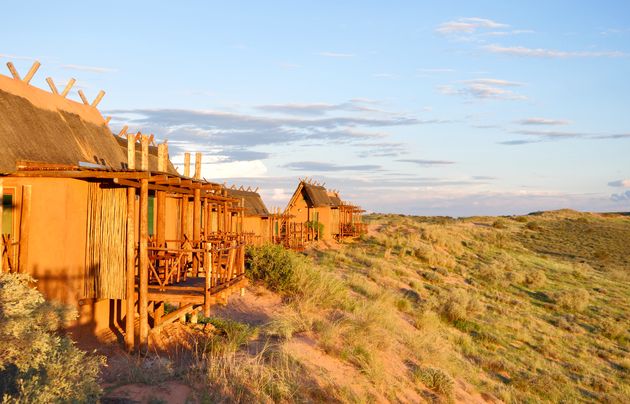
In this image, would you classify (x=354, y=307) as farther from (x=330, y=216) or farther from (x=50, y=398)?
(x=330, y=216)

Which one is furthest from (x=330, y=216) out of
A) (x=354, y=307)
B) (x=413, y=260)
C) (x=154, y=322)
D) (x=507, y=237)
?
(x=154, y=322)

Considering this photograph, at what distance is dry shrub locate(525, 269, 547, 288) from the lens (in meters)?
29.0

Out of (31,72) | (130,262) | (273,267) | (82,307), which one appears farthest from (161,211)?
(273,267)

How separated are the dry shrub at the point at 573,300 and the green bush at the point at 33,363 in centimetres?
2196

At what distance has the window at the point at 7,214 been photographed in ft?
34.0

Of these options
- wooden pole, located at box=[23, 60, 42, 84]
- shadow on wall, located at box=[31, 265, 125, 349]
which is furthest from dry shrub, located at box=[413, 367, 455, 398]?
wooden pole, located at box=[23, 60, 42, 84]

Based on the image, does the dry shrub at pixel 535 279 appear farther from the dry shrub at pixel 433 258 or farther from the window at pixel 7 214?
the window at pixel 7 214

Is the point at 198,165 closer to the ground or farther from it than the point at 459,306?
farther from it

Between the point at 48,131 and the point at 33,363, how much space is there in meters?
6.72

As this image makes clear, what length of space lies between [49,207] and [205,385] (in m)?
4.46

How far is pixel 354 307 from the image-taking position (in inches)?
667

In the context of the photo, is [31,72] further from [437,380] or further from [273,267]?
[437,380]

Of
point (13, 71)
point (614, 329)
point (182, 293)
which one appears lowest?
point (614, 329)

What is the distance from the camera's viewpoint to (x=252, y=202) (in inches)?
1361
